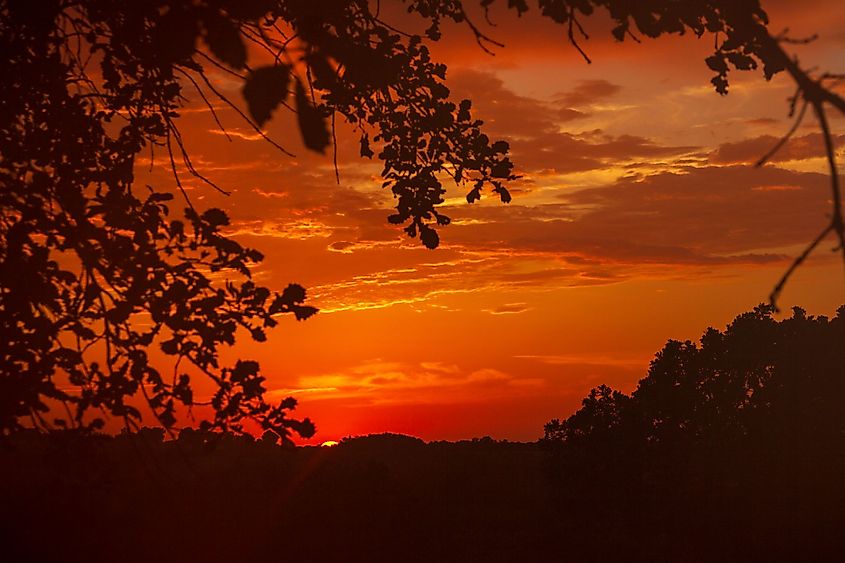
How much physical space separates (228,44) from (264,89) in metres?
0.22

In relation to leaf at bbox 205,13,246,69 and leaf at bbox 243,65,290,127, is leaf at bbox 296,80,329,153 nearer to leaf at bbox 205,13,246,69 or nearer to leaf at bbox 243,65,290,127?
leaf at bbox 243,65,290,127

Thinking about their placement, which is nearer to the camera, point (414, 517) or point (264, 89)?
point (264, 89)

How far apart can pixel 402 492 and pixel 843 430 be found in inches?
825

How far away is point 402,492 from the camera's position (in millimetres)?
46188

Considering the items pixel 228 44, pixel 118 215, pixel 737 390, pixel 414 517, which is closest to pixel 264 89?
pixel 228 44

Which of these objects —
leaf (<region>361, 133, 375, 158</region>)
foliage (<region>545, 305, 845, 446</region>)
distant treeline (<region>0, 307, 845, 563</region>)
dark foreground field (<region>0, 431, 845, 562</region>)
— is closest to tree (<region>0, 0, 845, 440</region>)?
leaf (<region>361, 133, 375, 158</region>)

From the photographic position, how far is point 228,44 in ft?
9.93

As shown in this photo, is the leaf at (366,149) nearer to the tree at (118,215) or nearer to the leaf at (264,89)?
the tree at (118,215)

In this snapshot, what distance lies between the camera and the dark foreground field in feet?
90.0

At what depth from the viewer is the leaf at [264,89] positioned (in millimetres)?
2941

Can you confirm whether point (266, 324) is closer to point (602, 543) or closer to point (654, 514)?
point (602, 543)

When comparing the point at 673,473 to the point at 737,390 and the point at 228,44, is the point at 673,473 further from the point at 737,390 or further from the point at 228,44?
the point at 228,44

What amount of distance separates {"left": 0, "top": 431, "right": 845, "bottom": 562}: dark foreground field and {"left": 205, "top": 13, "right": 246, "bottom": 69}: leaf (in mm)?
23665

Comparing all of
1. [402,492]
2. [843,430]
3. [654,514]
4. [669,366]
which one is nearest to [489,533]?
[402,492]
